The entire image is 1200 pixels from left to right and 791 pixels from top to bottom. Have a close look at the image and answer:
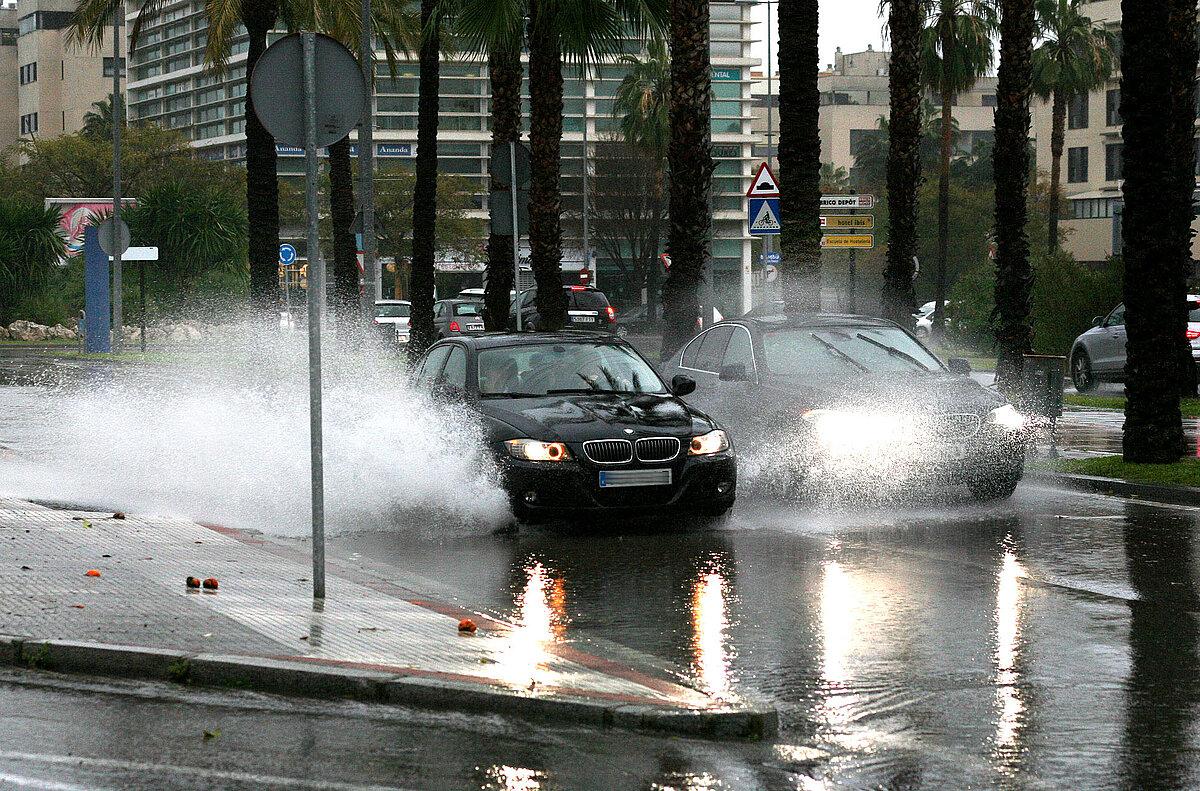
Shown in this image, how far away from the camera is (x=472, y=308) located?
49.7m

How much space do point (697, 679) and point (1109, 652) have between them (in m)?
1.95

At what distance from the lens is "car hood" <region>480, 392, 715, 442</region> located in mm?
11969

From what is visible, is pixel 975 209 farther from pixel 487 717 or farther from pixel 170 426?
pixel 487 717

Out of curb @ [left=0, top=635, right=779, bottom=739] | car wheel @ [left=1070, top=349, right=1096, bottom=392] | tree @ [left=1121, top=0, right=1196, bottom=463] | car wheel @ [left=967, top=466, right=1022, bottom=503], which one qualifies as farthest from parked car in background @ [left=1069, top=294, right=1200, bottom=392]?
curb @ [left=0, top=635, right=779, bottom=739]

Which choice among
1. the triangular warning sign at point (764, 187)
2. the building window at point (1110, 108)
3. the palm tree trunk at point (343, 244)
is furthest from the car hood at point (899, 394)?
the building window at point (1110, 108)

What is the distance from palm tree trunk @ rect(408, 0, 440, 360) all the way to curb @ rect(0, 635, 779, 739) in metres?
26.5

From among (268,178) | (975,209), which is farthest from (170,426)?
(975,209)

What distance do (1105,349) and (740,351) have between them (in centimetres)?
1698

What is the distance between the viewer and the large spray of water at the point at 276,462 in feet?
41.2

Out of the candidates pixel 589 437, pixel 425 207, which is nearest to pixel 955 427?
pixel 589 437

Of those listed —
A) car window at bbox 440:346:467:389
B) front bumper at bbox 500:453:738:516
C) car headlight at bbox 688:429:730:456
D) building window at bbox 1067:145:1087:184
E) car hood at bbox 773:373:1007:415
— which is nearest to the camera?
front bumper at bbox 500:453:738:516

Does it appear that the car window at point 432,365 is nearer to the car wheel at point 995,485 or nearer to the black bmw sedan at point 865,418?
the black bmw sedan at point 865,418

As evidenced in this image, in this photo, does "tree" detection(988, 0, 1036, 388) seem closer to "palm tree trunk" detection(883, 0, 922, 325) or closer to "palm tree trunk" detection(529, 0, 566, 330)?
"palm tree trunk" detection(883, 0, 922, 325)

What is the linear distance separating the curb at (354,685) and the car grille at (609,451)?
4.87 meters
